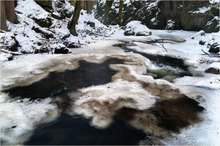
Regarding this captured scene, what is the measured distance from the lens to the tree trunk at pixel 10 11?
509 inches

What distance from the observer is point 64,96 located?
24.4 ft

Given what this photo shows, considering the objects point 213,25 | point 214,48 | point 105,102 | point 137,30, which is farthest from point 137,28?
point 105,102

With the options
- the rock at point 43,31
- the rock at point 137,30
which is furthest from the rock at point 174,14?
the rock at point 43,31

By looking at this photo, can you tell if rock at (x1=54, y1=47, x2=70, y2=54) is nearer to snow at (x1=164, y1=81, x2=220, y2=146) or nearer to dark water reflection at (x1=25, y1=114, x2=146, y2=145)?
snow at (x1=164, y1=81, x2=220, y2=146)

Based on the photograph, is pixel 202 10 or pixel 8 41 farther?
pixel 202 10

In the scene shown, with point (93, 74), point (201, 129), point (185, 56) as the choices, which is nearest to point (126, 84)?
point (93, 74)

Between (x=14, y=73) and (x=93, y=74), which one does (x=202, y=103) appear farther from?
(x=14, y=73)

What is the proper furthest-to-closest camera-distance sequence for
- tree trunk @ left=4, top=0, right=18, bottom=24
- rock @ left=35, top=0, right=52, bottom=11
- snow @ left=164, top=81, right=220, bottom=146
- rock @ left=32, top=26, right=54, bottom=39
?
rock @ left=35, top=0, right=52, bottom=11 < rock @ left=32, top=26, right=54, bottom=39 < tree trunk @ left=4, top=0, right=18, bottom=24 < snow @ left=164, top=81, right=220, bottom=146

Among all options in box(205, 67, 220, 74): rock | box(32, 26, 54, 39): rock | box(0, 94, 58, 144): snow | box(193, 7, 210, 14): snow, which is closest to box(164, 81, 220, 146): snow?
box(205, 67, 220, 74): rock

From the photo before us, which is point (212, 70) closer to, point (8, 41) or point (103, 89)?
point (103, 89)

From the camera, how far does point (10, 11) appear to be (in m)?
13.1

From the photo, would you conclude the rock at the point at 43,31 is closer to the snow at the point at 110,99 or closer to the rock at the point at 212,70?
the snow at the point at 110,99

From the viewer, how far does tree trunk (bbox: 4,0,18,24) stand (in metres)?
12.9

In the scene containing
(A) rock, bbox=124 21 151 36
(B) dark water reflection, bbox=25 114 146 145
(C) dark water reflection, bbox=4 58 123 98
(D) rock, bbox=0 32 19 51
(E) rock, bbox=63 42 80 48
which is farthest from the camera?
(A) rock, bbox=124 21 151 36
